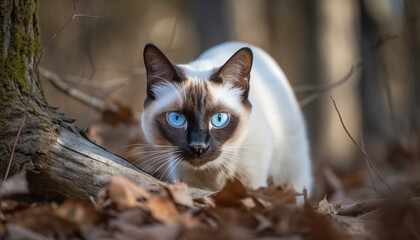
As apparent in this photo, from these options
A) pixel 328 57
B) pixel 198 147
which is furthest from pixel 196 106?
pixel 328 57

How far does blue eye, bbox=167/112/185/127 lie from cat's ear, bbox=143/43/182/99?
23 cm

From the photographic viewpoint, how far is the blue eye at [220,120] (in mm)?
2568

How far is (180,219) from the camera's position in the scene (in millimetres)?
1642

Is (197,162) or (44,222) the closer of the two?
(44,222)

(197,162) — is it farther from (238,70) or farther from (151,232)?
(151,232)

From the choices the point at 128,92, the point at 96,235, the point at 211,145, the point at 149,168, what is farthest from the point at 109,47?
the point at 96,235

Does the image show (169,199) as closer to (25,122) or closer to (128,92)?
(25,122)

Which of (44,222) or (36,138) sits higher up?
(36,138)

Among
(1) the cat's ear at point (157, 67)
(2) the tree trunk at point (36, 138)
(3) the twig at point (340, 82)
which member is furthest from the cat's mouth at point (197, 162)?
(3) the twig at point (340, 82)

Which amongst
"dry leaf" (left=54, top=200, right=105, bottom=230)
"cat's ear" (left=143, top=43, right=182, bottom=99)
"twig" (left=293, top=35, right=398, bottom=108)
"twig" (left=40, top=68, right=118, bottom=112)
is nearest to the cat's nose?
"cat's ear" (left=143, top=43, right=182, bottom=99)

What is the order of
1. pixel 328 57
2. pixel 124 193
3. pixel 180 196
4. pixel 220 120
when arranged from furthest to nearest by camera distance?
pixel 328 57 → pixel 220 120 → pixel 180 196 → pixel 124 193

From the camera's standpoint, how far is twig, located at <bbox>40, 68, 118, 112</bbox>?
13.4ft

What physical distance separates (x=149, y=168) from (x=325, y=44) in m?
5.60

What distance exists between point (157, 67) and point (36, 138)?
34.9 inches
